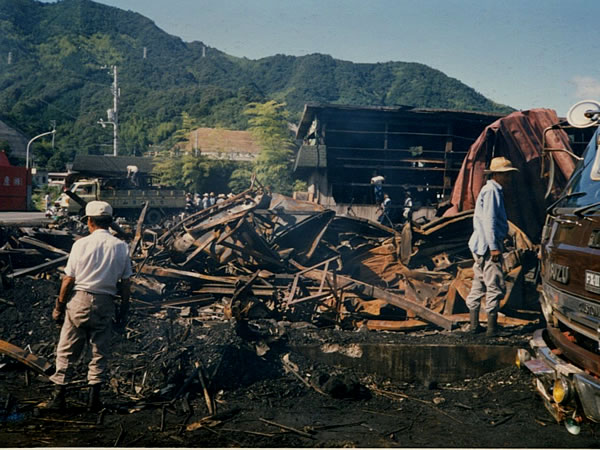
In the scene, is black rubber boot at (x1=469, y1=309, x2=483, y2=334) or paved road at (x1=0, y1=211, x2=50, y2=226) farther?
paved road at (x1=0, y1=211, x2=50, y2=226)

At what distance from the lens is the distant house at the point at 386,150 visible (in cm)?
2049

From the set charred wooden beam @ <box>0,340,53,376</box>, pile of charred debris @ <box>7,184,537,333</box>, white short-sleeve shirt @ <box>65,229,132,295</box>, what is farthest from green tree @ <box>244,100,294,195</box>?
white short-sleeve shirt @ <box>65,229,132,295</box>

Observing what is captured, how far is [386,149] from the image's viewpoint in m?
21.0

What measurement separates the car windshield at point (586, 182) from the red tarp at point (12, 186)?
1975 centimetres

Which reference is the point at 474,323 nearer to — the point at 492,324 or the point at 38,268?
the point at 492,324

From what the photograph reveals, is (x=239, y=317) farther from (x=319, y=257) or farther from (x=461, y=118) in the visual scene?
(x=461, y=118)

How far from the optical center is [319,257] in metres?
8.91

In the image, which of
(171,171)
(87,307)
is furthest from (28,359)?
(171,171)

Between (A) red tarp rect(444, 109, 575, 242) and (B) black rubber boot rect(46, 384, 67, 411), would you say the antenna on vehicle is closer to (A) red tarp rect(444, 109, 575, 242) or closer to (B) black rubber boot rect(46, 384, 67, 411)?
(A) red tarp rect(444, 109, 575, 242)

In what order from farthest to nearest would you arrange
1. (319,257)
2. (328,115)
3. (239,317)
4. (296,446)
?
(328,115) < (319,257) < (239,317) < (296,446)

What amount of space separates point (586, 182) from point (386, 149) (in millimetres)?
16844

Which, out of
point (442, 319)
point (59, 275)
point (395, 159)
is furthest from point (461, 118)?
point (59, 275)

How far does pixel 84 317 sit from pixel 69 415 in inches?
35.0

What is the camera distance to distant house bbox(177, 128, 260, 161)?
46475mm
